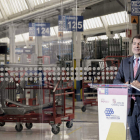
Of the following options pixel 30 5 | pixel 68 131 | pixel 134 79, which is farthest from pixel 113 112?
pixel 30 5

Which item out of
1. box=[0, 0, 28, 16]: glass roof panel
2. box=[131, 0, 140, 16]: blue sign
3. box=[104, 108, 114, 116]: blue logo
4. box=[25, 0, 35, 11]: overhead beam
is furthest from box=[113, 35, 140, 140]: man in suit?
box=[0, 0, 28, 16]: glass roof panel

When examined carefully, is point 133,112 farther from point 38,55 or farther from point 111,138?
point 38,55

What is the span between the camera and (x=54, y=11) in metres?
5.58

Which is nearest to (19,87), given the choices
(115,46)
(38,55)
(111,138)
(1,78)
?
(1,78)

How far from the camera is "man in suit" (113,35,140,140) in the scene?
314 cm

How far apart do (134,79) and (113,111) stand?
0.52 metres

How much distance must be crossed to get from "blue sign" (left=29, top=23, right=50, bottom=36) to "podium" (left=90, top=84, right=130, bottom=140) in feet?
9.03

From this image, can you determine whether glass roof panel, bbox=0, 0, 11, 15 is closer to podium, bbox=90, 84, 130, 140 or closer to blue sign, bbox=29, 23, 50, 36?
blue sign, bbox=29, 23, 50, 36

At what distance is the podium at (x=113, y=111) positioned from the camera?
3.04 meters

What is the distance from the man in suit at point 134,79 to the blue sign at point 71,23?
225 centimetres

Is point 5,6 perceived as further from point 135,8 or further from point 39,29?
point 135,8

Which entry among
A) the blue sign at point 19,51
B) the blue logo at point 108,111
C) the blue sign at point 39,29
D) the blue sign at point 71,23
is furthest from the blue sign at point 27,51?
the blue logo at point 108,111

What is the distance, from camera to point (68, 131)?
5410 millimetres

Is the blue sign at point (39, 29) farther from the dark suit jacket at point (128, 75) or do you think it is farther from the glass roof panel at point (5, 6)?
the dark suit jacket at point (128, 75)
